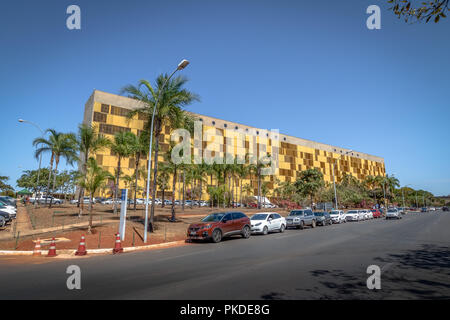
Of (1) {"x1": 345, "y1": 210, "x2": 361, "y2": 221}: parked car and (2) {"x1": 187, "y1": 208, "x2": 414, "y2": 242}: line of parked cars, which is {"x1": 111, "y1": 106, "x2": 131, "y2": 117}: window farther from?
(1) {"x1": 345, "y1": 210, "x2": 361, "y2": 221}: parked car

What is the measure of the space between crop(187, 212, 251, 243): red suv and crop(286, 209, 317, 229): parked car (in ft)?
25.1

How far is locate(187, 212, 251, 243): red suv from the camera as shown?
14992 mm

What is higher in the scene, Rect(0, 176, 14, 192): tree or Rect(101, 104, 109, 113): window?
Rect(101, 104, 109, 113): window

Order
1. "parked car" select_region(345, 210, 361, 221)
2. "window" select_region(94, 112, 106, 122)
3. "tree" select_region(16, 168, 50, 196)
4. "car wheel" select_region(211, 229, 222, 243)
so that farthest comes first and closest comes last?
"tree" select_region(16, 168, 50, 196) → "window" select_region(94, 112, 106, 122) → "parked car" select_region(345, 210, 361, 221) → "car wheel" select_region(211, 229, 222, 243)

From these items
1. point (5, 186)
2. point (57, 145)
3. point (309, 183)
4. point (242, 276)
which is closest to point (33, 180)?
point (5, 186)

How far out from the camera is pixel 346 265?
8227 millimetres

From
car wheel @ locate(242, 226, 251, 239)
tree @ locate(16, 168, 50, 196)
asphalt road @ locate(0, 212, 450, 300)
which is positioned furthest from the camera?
tree @ locate(16, 168, 50, 196)

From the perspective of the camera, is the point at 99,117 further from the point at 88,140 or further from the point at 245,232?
the point at 245,232

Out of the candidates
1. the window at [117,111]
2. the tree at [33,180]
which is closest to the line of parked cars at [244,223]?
the window at [117,111]

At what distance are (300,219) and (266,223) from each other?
5587mm

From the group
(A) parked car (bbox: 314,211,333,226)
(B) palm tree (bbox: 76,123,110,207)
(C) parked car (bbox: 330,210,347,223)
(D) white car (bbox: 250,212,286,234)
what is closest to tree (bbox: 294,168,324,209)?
(C) parked car (bbox: 330,210,347,223)

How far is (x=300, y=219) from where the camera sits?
24.0 meters
